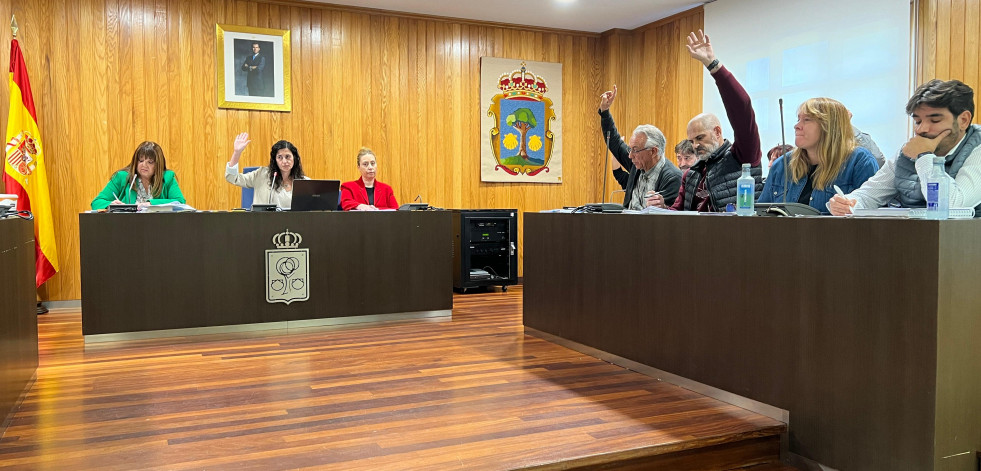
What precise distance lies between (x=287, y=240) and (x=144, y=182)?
1.34 m

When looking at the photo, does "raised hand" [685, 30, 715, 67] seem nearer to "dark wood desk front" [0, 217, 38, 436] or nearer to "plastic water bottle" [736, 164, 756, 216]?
"plastic water bottle" [736, 164, 756, 216]

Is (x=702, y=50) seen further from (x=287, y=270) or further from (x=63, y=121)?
(x=63, y=121)

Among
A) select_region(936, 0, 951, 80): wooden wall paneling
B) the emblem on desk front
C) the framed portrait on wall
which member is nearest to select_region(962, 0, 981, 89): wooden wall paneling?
select_region(936, 0, 951, 80): wooden wall paneling

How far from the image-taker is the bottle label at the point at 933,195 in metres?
2.23

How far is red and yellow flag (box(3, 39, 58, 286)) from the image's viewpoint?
5488 mm

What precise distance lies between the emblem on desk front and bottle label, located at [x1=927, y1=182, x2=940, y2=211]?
3641mm

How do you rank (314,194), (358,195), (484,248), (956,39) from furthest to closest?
(484,248)
(358,195)
(314,194)
(956,39)

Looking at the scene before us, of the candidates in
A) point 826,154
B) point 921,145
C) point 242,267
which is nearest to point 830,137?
point 826,154

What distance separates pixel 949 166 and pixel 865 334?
992mm

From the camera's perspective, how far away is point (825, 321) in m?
2.52

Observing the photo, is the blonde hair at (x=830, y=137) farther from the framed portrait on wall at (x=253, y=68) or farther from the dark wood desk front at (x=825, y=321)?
the framed portrait on wall at (x=253, y=68)

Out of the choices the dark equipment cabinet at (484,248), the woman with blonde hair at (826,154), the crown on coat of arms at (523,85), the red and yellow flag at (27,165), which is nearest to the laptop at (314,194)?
the dark equipment cabinet at (484,248)

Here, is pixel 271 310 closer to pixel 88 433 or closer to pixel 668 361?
pixel 88 433

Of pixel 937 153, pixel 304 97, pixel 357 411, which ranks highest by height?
pixel 304 97
